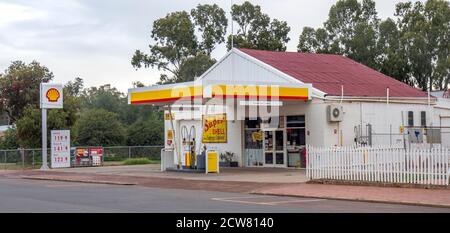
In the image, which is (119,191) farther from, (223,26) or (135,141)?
(223,26)

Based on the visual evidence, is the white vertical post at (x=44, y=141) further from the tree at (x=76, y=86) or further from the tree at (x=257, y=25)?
the tree at (x=76, y=86)

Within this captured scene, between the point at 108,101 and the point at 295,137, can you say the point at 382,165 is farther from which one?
the point at 108,101

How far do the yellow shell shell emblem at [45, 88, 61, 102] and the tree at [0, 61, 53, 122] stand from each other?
13.0m

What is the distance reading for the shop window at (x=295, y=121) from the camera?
32875 millimetres

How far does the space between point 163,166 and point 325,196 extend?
51.0 ft

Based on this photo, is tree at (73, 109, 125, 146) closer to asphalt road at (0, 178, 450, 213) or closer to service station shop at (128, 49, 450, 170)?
service station shop at (128, 49, 450, 170)

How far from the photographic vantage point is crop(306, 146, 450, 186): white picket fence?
20.3m

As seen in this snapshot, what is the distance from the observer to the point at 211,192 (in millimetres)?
22156

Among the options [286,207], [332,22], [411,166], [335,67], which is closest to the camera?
[286,207]

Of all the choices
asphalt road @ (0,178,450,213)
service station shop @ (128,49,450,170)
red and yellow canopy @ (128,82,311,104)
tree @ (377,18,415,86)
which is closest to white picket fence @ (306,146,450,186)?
asphalt road @ (0,178,450,213)

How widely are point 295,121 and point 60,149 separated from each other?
15104mm

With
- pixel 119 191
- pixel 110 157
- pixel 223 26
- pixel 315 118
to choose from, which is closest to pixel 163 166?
pixel 315 118

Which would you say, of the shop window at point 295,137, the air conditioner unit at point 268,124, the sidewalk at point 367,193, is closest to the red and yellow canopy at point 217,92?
the shop window at point 295,137

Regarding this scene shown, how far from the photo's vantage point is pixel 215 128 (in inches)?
1383
